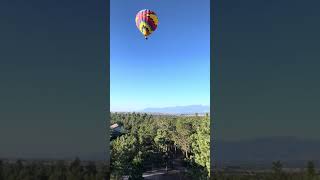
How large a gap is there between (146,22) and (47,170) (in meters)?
10.5

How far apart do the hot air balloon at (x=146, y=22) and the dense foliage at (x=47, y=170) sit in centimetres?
1003

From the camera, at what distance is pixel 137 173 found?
52.7ft

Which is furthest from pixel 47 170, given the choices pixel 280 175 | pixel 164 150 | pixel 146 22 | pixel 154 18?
pixel 164 150

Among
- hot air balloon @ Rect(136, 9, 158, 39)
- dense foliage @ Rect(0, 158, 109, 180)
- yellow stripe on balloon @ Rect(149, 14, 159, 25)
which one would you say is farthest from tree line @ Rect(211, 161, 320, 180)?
yellow stripe on balloon @ Rect(149, 14, 159, 25)

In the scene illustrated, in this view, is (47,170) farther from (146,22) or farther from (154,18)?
(154,18)

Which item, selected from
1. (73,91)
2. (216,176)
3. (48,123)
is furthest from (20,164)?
(216,176)

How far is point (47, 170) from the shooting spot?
5043 millimetres

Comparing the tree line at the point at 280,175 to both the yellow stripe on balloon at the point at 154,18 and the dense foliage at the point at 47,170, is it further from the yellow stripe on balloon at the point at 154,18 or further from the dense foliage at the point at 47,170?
the yellow stripe on balloon at the point at 154,18

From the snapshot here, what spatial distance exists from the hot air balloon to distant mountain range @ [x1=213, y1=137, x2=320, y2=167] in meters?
9.45

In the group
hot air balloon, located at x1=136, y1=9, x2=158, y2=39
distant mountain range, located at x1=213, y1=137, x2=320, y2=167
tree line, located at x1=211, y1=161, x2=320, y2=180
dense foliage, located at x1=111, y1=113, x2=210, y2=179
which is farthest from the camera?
dense foliage, located at x1=111, y1=113, x2=210, y2=179

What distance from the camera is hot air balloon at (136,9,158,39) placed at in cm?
1468

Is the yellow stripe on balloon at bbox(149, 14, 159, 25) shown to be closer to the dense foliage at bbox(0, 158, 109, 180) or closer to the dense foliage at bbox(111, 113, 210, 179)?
the dense foliage at bbox(111, 113, 210, 179)

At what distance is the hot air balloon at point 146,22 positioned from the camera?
1468 cm

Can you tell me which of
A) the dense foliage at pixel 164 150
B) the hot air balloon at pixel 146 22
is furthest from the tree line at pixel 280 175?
the hot air balloon at pixel 146 22
